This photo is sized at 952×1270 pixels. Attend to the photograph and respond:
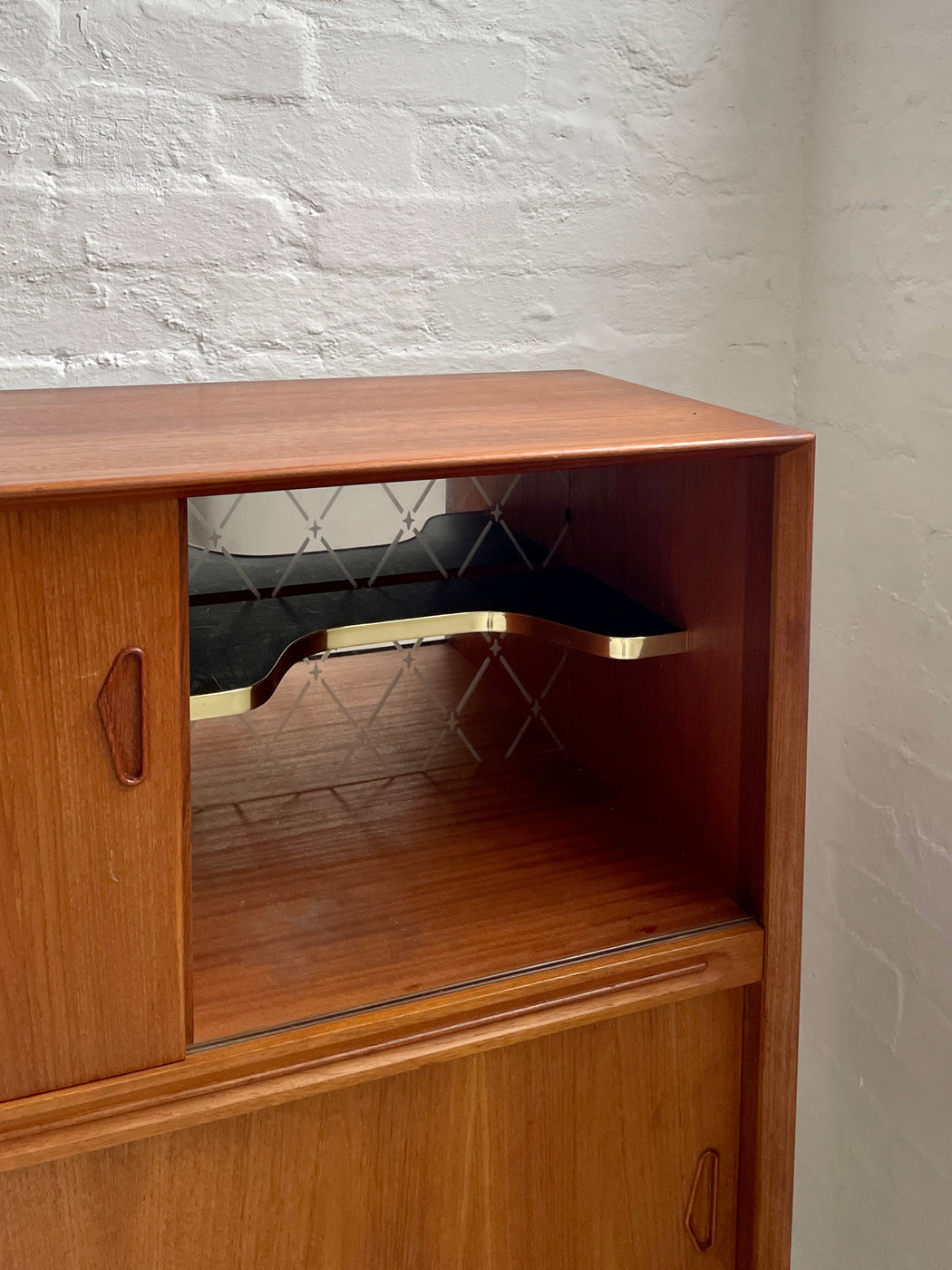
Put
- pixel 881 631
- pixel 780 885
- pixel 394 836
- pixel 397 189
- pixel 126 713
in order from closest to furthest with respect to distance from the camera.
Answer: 1. pixel 126 713
2. pixel 780 885
3. pixel 394 836
4. pixel 397 189
5. pixel 881 631

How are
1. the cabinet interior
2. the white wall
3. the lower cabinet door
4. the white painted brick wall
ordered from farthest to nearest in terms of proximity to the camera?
the white wall < the white painted brick wall < the cabinet interior < the lower cabinet door

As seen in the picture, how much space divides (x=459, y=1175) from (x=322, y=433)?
0.70 metres

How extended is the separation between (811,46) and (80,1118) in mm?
1659

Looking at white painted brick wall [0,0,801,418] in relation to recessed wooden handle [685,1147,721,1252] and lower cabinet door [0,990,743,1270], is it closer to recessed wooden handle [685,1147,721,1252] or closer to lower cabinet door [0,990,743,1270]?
lower cabinet door [0,990,743,1270]

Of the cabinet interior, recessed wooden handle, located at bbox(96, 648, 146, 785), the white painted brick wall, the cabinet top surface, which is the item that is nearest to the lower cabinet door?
the cabinet interior

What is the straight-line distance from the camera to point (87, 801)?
0.90m

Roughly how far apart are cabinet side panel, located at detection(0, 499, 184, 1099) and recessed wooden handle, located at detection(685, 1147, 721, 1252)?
1.87ft

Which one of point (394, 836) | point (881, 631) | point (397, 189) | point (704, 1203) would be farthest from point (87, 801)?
point (881, 631)

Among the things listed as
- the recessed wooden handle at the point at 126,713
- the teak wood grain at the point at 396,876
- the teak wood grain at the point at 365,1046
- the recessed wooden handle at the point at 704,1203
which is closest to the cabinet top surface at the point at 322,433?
the recessed wooden handle at the point at 126,713

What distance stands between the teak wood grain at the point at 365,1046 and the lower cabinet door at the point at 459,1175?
0.10 feet

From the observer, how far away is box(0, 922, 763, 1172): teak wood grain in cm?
94

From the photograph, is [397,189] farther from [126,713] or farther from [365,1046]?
[365,1046]

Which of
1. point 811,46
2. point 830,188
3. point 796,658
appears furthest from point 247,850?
point 811,46

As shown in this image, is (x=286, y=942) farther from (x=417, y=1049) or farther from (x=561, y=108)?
(x=561, y=108)
